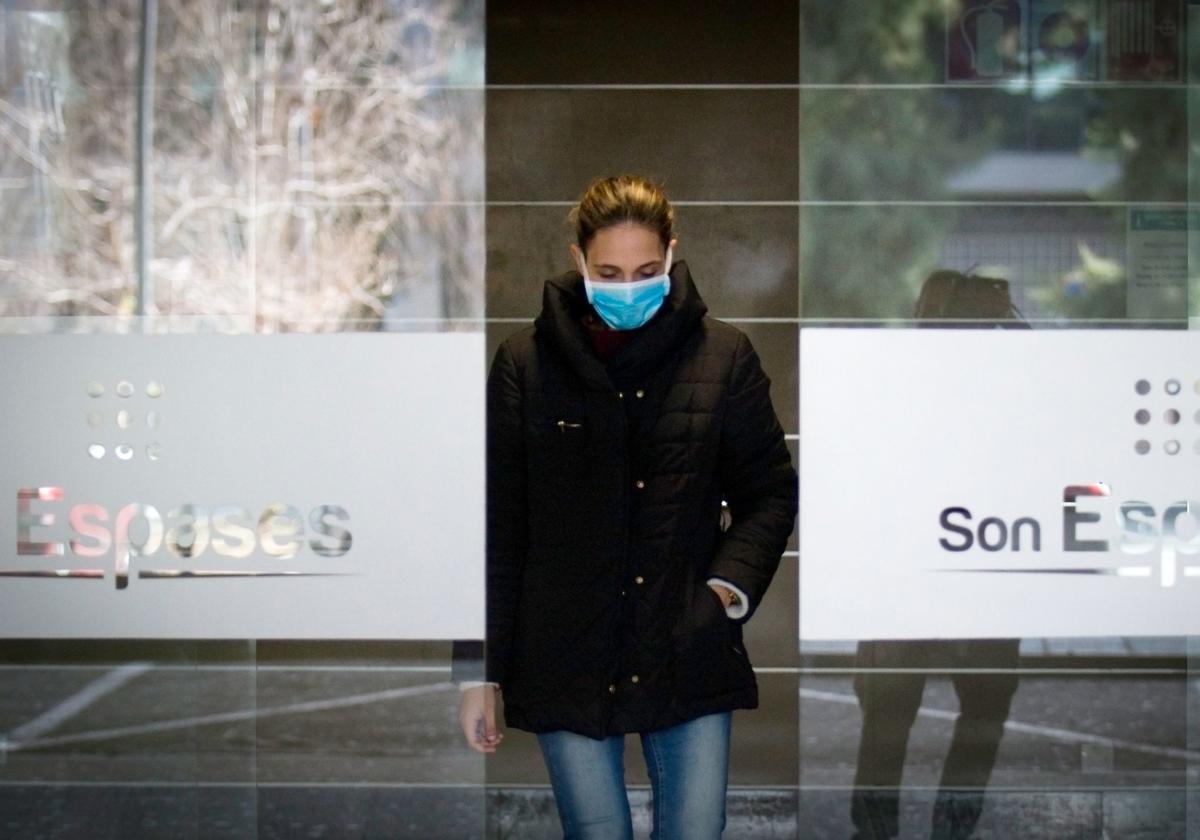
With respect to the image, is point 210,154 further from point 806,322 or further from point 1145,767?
point 1145,767

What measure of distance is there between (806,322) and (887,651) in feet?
3.08

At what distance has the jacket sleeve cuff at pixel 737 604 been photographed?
9.91 feet

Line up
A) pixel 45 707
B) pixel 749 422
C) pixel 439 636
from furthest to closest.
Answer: pixel 45 707 → pixel 439 636 → pixel 749 422

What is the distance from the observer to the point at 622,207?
9.81ft

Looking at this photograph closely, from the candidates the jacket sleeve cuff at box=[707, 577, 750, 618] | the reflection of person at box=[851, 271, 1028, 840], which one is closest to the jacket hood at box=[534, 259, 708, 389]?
the jacket sleeve cuff at box=[707, 577, 750, 618]

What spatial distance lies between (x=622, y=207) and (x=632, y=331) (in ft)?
0.81

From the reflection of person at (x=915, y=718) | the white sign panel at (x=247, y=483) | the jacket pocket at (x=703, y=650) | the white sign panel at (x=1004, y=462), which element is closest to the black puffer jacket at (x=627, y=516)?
the jacket pocket at (x=703, y=650)

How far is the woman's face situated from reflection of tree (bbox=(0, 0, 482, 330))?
1270 mm

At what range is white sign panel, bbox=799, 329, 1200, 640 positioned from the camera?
13.2 ft

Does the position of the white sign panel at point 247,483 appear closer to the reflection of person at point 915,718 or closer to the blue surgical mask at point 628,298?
the blue surgical mask at point 628,298

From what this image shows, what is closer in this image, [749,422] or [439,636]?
[749,422]

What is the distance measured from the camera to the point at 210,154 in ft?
13.8

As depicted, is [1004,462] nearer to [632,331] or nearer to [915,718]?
[915,718]

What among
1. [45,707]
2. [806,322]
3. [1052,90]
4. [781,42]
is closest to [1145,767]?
[806,322]
